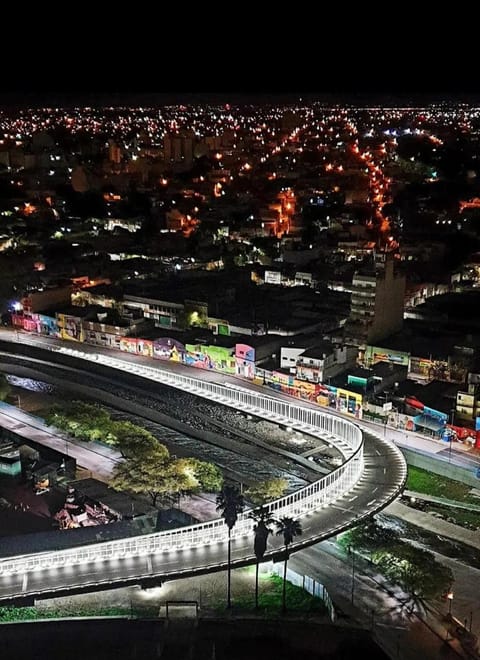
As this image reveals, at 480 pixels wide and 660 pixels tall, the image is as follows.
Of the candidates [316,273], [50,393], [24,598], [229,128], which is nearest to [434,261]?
[316,273]

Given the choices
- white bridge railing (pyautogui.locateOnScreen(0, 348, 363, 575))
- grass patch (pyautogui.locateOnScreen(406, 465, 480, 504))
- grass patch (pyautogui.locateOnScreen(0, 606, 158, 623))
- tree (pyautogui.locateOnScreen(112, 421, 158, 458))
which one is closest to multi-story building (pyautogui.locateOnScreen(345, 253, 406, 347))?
white bridge railing (pyautogui.locateOnScreen(0, 348, 363, 575))

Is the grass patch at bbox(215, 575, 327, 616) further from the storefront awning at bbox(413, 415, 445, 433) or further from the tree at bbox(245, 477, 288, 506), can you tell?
the storefront awning at bbox(413, 415, 445, 433)

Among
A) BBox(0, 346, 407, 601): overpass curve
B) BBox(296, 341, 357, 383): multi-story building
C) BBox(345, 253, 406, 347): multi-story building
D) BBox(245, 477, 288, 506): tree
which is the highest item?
BBox(345, 253, 406, 347): multi-story building

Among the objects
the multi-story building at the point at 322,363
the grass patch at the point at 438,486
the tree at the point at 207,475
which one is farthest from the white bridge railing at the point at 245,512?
the tree at the point at 207,475

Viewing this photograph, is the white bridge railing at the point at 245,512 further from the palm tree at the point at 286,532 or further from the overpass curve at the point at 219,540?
the palm tree at the point at 286,532

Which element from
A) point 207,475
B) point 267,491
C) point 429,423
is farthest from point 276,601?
point 429,423

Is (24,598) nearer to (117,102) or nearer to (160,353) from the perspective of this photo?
(160,353)

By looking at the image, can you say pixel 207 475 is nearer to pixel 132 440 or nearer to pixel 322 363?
pixel 132 440
